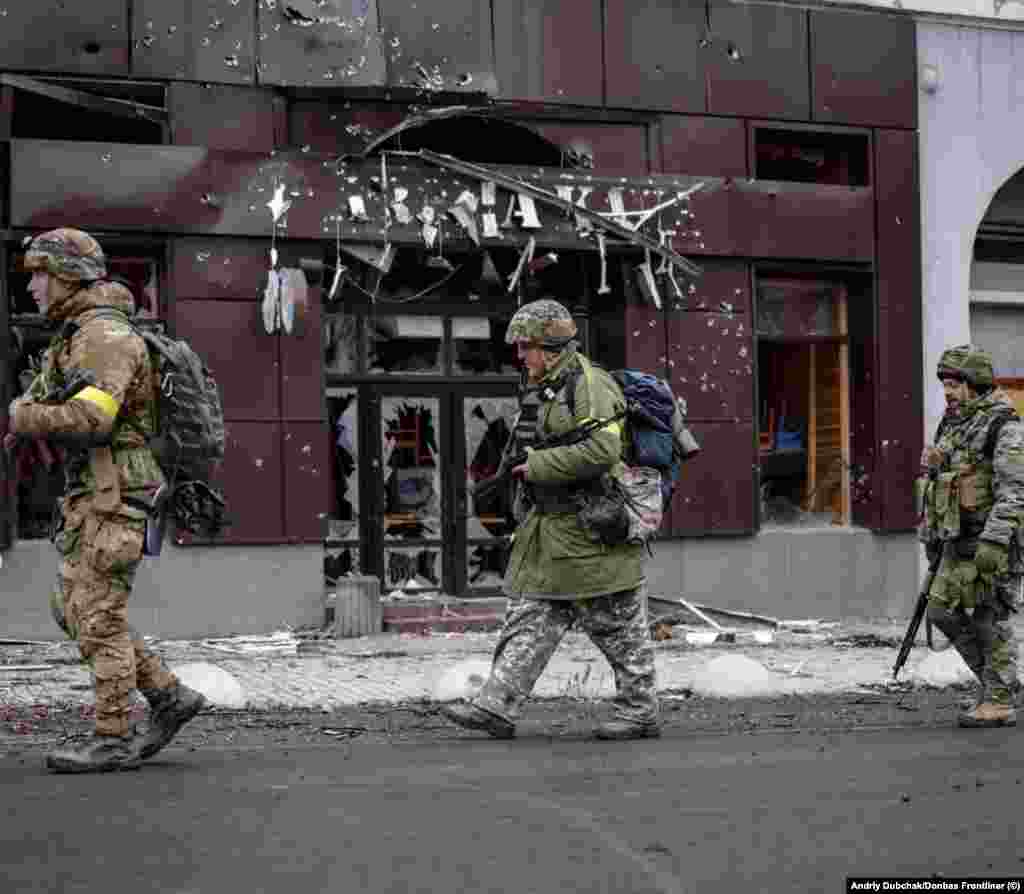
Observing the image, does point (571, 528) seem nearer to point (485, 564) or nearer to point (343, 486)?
point (343, 486)

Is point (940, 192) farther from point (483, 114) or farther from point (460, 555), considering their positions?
point (460, 555)

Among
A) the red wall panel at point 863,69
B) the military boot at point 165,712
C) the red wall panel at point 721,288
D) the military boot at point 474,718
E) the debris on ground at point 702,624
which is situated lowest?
the debris on ground at point 702,624

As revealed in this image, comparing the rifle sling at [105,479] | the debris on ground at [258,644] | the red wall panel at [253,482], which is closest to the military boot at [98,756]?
the rifle sling at [105,479]

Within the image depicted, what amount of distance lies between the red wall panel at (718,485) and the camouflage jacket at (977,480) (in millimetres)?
7533

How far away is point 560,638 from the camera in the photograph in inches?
352

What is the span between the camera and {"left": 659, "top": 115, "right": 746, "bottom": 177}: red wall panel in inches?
691

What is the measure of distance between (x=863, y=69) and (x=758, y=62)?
1084 millimetres

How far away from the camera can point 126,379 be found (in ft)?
24.9

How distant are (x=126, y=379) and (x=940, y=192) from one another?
1249cm

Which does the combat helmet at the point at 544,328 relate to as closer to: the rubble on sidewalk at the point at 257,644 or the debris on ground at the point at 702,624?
the rubble on sidewalk at the point at 257,644

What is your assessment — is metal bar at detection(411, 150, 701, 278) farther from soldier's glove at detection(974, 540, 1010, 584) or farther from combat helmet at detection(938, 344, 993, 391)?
soldier's glove at detection(974, 540, 1010, 584)

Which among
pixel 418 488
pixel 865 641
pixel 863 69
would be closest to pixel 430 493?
pixel 418 488

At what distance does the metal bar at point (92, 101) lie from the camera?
615 inches

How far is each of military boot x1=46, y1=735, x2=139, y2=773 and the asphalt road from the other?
0.09 m
